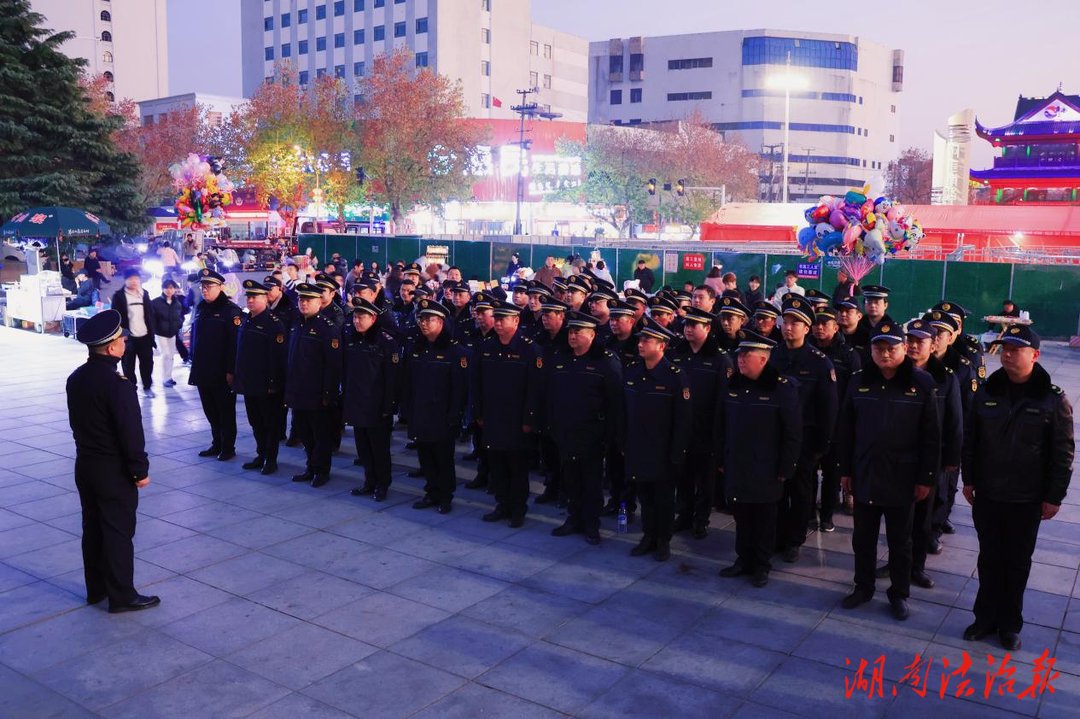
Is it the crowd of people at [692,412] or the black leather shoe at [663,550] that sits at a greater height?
the crowd of people at [692,412]

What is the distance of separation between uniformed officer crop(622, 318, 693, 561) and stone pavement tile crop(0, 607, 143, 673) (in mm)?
4070

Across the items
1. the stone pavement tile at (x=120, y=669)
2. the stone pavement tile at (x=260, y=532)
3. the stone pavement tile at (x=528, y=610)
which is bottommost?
the stone pavement tile at (x=120, y=669)

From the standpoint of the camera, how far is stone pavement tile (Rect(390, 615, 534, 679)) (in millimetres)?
6141

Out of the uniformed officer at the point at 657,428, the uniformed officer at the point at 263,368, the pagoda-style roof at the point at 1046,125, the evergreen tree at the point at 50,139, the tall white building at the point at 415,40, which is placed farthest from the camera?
the tall white building at the point at 415,40

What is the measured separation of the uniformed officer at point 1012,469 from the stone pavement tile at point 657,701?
2.12m

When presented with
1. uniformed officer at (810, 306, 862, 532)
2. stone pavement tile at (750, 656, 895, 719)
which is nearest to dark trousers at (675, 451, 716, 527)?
uniformed officer at (810, 306, 862, 532)

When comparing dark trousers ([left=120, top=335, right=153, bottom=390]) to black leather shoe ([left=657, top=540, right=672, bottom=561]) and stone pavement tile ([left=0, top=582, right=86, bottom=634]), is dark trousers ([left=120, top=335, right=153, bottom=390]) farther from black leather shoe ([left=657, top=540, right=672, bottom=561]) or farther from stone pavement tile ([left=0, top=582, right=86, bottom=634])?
black leather shoe ([left=657, top=540, right=672, bottom=561])

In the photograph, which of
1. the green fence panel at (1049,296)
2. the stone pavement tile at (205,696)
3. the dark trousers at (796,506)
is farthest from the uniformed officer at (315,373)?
the green fence panel at (1049,296)

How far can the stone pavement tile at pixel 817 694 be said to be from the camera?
5574 mm

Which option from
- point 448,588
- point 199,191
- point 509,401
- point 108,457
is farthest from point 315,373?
point 199,191

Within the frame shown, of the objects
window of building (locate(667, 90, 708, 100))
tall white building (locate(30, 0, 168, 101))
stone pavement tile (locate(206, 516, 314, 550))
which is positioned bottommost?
stone pavement tile (locate(206, 516, 314, 550))

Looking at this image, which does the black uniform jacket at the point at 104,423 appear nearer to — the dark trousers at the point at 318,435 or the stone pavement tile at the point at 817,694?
the dark trousers at the point at 318,435

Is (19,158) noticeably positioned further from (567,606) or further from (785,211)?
(785,211)

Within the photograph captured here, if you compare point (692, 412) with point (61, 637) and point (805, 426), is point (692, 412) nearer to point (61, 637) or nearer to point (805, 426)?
point (805, 426)
